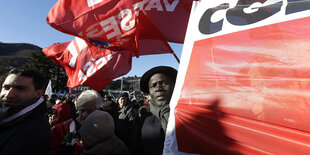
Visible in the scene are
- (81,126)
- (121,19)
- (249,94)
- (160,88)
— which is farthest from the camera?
(121,19)

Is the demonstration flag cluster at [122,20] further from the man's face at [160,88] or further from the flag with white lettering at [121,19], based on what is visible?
the man's face at [160,88]

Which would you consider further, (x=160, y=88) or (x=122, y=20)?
(x=122, y=20)

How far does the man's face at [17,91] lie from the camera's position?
1.66 meters

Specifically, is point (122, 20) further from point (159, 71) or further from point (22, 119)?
point (22, 119)

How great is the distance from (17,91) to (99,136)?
3.31ft

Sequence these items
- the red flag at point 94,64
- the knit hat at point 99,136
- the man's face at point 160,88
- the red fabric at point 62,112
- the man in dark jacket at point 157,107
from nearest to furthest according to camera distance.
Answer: the knit hat at point 99,136 → the man in dark jacket at point 157,107 → the man's face at point 160,88 → the red fabric at point 62,112 → the red flag at point 94,64

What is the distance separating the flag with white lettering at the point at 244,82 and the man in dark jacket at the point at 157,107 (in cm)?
65

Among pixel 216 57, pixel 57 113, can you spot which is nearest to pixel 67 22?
pixel 57 113

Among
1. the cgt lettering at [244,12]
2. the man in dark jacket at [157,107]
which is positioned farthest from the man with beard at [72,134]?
the cgt lettering at [244,12]

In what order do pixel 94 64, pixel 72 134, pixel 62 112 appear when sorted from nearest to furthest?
pixel 72 134 → pixel 62 112 → pixel 94 64

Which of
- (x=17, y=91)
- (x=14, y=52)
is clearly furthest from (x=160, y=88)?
(x=14, y=52)

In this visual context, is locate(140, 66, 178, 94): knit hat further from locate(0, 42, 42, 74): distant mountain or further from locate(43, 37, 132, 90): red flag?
locate(0, 42, 42, 74): distant mountain

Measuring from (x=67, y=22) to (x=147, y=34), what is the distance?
1.19 metres

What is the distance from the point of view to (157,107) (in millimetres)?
1742
